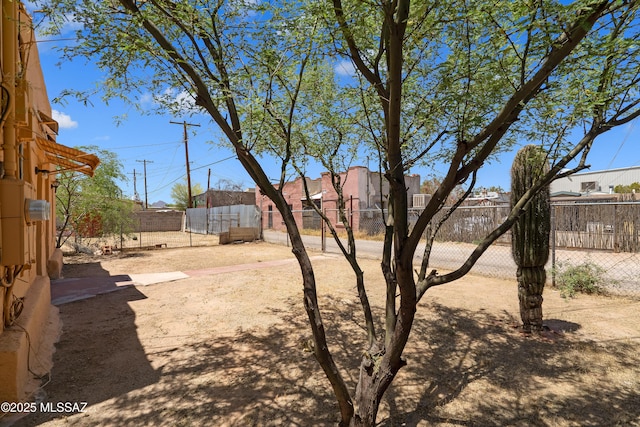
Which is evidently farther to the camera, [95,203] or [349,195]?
[349,195]

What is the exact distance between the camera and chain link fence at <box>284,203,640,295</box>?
29.3 ft

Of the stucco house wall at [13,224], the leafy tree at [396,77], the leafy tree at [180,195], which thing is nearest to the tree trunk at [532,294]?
the leafy tree at [396,77]

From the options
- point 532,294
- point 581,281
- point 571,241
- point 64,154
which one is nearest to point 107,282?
point 64,154

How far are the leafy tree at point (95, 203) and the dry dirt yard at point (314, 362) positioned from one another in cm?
755

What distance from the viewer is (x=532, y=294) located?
4543 mm

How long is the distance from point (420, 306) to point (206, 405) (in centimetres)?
421

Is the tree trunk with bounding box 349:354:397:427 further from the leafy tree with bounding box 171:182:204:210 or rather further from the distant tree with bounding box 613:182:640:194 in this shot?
the leafy tree with bounding box 171:182:204:210

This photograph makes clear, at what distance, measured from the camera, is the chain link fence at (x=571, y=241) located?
8.93m

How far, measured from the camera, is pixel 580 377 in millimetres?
3422

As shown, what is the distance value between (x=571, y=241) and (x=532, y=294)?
1064 cm

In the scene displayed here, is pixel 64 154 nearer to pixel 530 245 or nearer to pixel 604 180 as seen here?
pixel 530 245

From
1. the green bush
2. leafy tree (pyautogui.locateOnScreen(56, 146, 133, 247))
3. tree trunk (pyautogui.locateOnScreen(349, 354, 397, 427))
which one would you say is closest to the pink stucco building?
leafy tree (pyautogui.locateOnScreen(56, 146, 133, 247))

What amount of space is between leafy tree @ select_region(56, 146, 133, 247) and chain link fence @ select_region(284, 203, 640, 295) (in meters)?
9.25

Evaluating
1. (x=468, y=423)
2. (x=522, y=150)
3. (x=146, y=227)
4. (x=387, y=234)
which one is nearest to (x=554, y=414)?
(x=468, y=423)
